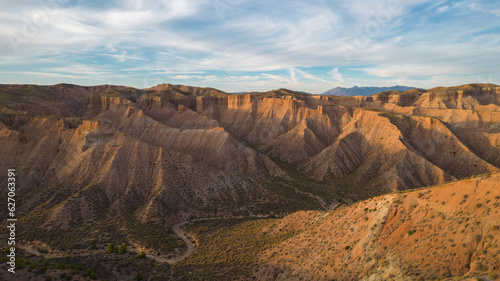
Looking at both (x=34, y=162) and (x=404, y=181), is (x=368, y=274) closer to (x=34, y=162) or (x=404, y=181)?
(x=404, y=181)

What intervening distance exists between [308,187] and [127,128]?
6884 centimetres

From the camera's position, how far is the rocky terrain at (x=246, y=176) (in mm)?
26172

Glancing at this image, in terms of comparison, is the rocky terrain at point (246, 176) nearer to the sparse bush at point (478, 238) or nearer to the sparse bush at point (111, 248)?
the sparse bush at point (478, 238)

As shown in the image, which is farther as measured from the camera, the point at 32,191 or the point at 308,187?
the point at 308,187

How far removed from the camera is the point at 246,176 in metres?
69.8

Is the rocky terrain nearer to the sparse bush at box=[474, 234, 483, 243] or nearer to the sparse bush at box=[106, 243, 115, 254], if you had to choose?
the sparse bush at box=[474, 234, 483, 243]

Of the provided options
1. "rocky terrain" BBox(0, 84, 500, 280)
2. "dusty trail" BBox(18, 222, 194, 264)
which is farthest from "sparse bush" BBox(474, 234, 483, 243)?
"dusty trail" BBox(18, 222, 194, 264)

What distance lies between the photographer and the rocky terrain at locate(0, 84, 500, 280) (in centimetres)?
2617

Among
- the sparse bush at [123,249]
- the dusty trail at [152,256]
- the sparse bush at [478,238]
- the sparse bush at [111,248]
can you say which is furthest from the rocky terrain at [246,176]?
the sparse bush at [111,248]

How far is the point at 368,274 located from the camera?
848 inches

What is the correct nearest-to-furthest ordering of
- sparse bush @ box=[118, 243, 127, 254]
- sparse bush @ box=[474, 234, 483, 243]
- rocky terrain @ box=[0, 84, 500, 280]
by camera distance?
sparse bush @ box=[474, 234, 483, 243]
rocky terrain @ box=[0, 84, 500, 280]
sparse bush @ box=[118, 243, 127, 254]

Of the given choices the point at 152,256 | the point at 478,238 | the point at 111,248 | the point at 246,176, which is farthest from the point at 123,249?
the point at 478,238

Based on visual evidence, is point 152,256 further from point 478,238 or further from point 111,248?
point 478,238

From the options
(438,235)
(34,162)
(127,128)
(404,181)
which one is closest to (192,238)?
(438,235)
